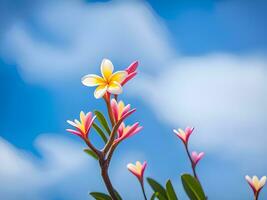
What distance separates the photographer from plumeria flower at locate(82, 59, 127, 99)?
1.89ft

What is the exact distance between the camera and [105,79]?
61cm

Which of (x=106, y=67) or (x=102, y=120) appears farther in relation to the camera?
(x=102, y=120)

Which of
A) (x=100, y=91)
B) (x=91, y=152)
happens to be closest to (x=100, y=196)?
(x=91, y=152)

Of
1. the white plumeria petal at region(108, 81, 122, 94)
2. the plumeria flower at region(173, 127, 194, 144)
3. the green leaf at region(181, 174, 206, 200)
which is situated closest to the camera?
the white plumeria petal at region(108, 81, 122, 94)

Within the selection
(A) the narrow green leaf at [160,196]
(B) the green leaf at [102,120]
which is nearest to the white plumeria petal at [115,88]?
(B) the green leaf at [102,120]

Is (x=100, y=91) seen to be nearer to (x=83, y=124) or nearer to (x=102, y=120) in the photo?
(x=83, y=124)

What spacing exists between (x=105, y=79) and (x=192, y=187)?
30 centimetres

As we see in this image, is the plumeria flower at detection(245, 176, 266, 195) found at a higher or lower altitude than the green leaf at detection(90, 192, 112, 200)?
lower

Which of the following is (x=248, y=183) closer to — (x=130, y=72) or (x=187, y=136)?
(x=187, y=136)

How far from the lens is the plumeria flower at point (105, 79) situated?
1.89 ft

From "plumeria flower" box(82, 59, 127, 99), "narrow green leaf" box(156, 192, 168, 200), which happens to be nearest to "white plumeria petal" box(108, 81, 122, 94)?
"plumeria flower" box(82, 59, 127, 99)

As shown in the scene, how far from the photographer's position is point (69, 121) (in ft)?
2.04

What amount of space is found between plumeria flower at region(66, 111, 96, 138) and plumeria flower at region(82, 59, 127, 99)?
54 millimetres

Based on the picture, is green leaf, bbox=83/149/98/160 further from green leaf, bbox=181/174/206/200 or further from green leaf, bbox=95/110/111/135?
green leaf, bbox=181/174/206/200
